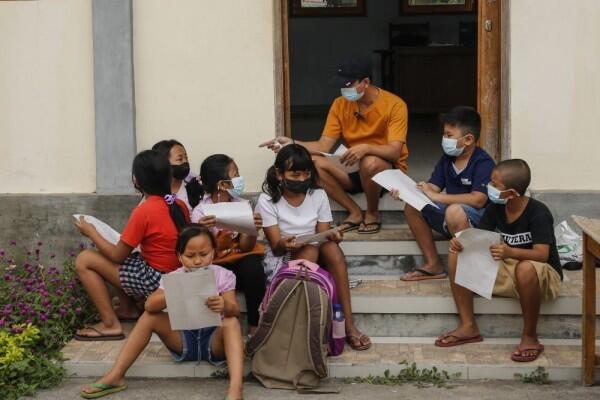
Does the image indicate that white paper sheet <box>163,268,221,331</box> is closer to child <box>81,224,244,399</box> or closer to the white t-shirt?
child <box>81,224,244,399</box>

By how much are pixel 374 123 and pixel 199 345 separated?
6.86 ft

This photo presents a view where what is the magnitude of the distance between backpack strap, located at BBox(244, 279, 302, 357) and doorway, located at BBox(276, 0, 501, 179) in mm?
3160

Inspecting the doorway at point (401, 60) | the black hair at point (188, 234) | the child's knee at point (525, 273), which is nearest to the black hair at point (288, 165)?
the black hair at point (188, 234)

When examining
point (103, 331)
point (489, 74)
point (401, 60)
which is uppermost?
point (401, 60)

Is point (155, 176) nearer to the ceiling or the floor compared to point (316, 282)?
nearer to the ceiling

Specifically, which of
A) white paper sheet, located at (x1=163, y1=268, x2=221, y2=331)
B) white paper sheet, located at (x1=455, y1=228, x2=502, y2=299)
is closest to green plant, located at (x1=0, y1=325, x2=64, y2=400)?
white paper sheet, located at (x1=163, y1=268, x2=221, y2=331)

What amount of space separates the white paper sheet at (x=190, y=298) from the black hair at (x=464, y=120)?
1903mm

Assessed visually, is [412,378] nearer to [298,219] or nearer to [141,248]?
[298,219]

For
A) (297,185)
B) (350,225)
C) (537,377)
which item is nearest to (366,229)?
(350,225)

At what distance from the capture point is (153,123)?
7863 mm

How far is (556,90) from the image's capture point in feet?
24.7

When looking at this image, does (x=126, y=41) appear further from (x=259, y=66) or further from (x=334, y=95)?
(x=334, y=95)

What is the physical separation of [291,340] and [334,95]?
8508mm

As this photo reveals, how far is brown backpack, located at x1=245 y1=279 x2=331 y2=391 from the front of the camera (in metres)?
6.19
